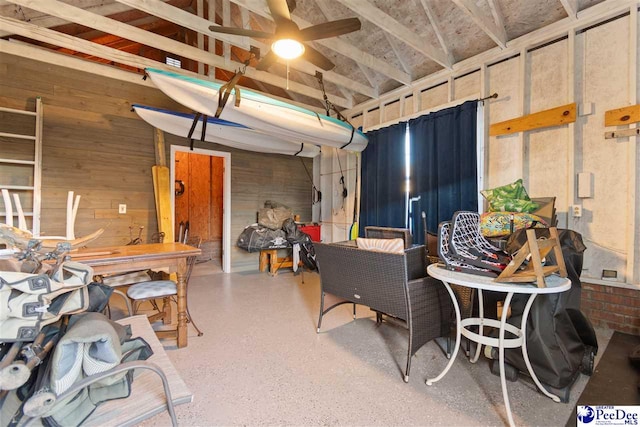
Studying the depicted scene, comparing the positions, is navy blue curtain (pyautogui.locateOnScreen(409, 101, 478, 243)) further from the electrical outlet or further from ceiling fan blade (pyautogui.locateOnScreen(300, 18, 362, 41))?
ceiling fan blade (pyautogui.locateOnScreen(300, 18, 362, 41))

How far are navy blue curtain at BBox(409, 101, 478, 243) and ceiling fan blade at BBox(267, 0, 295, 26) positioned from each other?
2.49m

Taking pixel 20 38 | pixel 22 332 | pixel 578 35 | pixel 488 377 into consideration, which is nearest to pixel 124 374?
pixel 22 332

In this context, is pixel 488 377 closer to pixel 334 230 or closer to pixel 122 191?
pixel 334 230

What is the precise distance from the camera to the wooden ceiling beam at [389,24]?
2785 millimetres

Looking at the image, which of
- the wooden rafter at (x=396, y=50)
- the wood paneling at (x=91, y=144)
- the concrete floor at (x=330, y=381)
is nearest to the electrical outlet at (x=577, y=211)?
the concrete floor at (x=330, y=381)

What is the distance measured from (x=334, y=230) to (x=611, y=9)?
4.53 m

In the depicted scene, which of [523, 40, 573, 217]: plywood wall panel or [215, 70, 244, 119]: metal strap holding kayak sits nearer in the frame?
[523, 40, 573, 217]: plywood wall panel

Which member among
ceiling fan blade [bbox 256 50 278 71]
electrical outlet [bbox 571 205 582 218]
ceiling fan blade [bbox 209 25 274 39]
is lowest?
electrical outlet [bbox 571 205 582 218]

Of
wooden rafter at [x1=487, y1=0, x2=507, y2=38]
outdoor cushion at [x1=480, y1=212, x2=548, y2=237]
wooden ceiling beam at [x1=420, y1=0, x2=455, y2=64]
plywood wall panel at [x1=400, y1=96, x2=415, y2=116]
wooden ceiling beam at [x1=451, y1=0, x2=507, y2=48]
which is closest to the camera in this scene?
outdoor cushion at [x1=480, y1=212, x2=548, y2=237]

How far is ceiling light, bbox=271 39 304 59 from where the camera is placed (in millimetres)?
2348

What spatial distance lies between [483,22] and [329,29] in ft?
5.89

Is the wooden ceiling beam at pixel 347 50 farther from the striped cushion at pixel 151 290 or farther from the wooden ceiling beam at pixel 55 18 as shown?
the striped cushion at pixel 151 290

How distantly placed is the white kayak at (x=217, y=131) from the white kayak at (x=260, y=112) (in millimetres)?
555

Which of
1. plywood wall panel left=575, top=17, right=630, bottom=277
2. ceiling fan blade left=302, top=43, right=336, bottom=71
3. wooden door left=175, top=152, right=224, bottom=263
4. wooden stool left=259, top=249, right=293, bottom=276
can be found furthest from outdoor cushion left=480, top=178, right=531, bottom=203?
wooden door left=175, top=152, right=224, bottom=263
